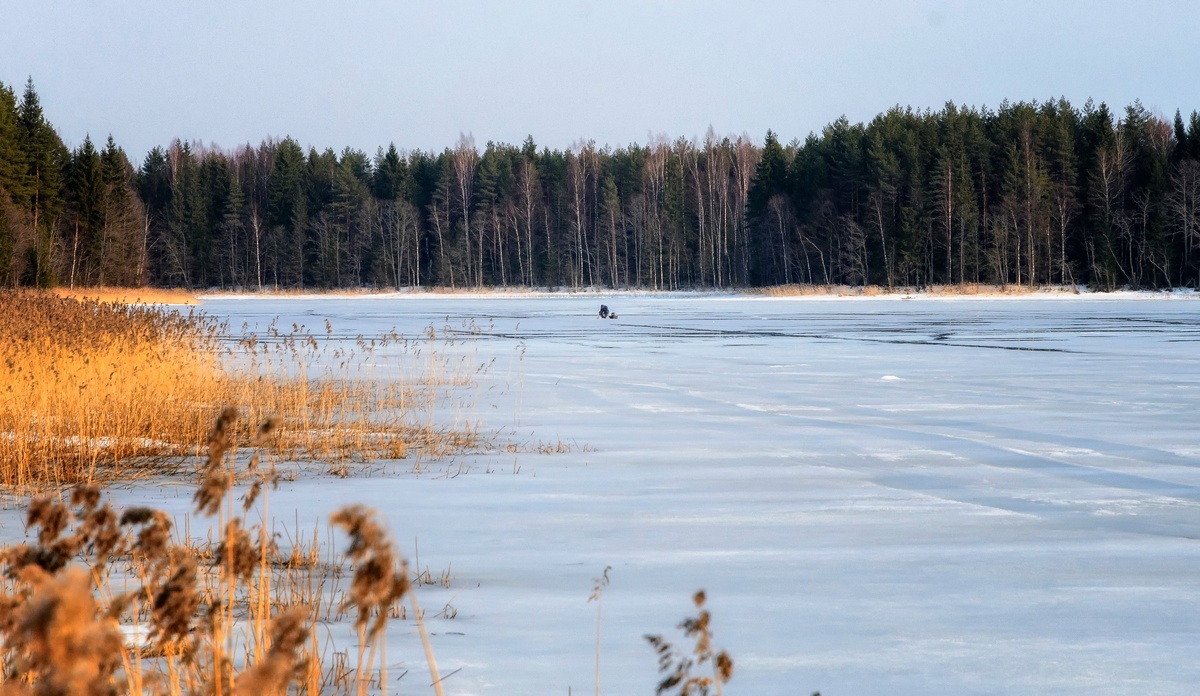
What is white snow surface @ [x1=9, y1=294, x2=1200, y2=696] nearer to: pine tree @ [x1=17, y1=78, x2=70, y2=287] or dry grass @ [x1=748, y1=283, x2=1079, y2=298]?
dry grass @ [x1=748, y1=283, x2=1079, y2=298]

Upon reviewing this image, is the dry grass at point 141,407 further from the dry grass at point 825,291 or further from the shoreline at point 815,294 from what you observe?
the dry grass at point 825,291

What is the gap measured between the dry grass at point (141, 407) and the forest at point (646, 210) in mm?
40753

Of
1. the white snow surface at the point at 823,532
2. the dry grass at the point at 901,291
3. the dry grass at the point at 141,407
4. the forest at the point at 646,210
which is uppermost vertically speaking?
the forest at the point at 646,210

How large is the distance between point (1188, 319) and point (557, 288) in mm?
56111

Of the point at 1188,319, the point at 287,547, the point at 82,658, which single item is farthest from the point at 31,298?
the point at 1188,319

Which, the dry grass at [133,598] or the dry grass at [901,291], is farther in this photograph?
the dry grass at [901,291]

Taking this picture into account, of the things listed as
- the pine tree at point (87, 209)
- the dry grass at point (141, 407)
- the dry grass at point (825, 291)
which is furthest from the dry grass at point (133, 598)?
Answer: the pine tree at point (87, 209)

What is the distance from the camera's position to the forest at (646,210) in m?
60.4

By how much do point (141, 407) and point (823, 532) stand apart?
6396 millimetres

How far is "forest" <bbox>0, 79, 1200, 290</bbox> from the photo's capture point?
6038cm

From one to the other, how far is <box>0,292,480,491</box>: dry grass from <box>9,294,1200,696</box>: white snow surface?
0.82m

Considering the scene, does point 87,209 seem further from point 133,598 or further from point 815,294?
point 133,598

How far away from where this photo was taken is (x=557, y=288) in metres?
82.3

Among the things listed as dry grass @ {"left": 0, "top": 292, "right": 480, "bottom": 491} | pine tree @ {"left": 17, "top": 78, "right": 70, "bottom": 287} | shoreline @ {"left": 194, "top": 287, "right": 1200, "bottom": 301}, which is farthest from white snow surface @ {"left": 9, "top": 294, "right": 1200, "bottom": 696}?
pine tree @ {"left": 17, "top": 78, "right": 70, "bottom": 287}
